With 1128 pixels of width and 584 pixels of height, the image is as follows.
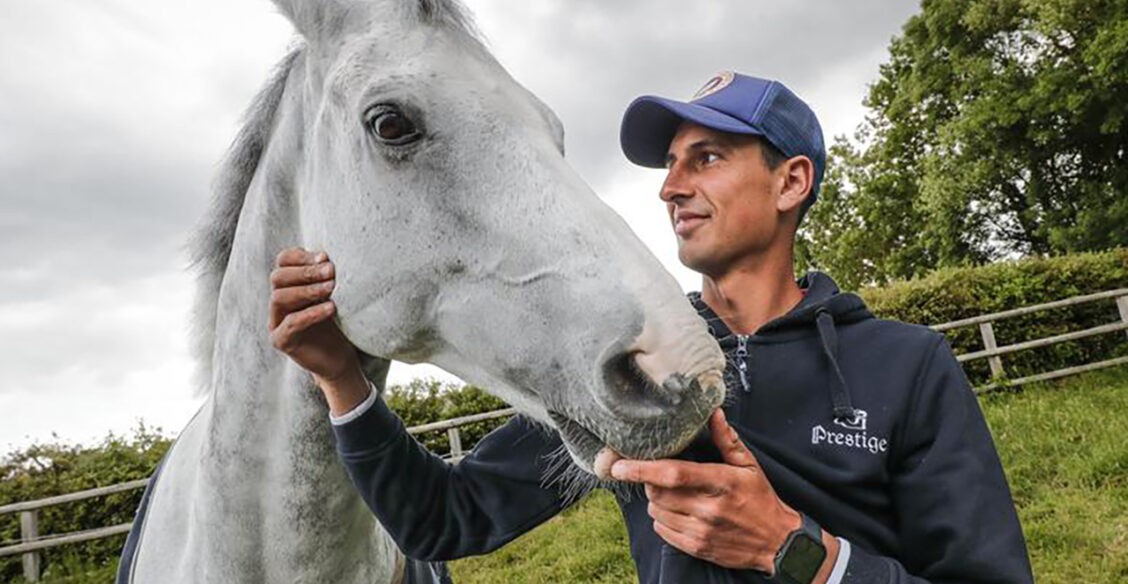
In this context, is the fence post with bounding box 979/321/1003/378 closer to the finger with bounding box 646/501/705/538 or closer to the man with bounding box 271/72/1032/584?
the man with bounding box 271/72/1032/584

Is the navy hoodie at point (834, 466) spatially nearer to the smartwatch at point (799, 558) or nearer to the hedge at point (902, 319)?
the smartwatch at point (799, 558)

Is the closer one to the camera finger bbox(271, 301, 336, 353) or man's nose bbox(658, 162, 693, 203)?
finger bbox(271, 301, 336, 353)


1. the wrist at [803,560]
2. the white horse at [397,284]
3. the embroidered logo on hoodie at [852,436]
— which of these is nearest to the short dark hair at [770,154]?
the white horse at [397,284]

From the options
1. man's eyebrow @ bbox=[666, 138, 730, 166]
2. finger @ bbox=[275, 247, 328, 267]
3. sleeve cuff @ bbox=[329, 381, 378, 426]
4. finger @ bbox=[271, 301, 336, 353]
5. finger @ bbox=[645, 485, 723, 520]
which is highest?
man's eyebrow @ bbox=[666, 138, 730, 166]

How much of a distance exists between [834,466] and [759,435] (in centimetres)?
17

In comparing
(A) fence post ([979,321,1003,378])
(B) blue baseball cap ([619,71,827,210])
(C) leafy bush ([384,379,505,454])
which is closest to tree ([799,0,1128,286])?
(A) fence post ([979,321,1003,378])

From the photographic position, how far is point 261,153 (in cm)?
210

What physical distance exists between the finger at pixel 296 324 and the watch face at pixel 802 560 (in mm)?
1082

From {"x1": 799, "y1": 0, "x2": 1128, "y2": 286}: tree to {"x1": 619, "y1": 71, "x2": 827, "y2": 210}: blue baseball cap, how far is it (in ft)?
63.3

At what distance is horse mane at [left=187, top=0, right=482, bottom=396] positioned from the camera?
2.10 metres

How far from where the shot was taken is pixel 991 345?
10930mm

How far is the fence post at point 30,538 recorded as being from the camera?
845 centimetres

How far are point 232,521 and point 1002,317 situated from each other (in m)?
12.1

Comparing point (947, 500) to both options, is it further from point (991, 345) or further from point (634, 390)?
point (991, 345)
